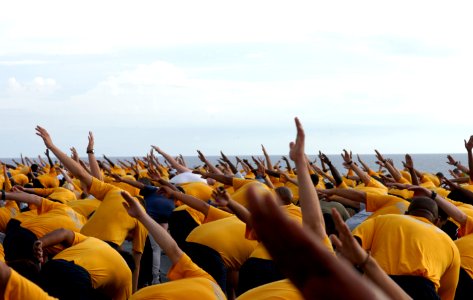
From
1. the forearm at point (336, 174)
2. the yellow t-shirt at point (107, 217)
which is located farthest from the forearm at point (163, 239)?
the forearm at point (336, 174)

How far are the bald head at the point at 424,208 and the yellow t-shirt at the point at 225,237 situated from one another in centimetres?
204

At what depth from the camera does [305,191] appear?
4.07 metres

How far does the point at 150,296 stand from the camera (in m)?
4.38

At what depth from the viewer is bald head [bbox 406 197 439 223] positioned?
588cm

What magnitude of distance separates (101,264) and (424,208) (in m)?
3.00

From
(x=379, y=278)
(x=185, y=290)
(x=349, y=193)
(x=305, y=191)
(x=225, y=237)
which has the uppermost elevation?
(x=305, y=191)

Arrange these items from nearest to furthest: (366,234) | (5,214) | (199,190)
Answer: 1. (366,234)
2. (199,190)
3. (5,214)

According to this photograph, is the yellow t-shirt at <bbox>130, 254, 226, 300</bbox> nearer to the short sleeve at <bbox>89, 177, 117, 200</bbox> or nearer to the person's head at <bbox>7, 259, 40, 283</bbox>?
the person's head at <bbox>7, 259, 40, 283</bbox>

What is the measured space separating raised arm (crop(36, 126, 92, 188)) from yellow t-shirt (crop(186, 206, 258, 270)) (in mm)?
1508

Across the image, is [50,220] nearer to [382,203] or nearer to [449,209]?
[382,203]

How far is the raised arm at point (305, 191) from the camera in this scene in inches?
157

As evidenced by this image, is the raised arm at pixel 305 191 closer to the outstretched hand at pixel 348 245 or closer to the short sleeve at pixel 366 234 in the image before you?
the outstretched hand at pixel 348 245

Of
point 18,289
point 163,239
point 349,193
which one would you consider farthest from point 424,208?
point 18,289

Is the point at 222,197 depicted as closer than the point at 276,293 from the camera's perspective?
No
